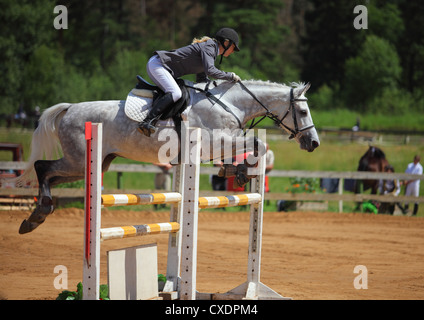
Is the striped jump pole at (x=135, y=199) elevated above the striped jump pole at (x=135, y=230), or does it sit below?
above

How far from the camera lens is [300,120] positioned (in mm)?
6559

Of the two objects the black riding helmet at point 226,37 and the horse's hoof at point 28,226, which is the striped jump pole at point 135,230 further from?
the black riding helmet at point 226,37

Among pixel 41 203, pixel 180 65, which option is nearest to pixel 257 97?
pixel 180 65

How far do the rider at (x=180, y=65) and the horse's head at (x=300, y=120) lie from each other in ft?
2.20

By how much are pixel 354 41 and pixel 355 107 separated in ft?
22.7

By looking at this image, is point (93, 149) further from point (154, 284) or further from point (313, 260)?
point (313, 260)

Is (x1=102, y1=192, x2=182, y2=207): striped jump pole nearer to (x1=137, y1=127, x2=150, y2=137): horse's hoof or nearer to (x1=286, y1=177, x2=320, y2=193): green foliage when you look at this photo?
(x1=137, y1=127, x2=150, y2=137): horse's hoof

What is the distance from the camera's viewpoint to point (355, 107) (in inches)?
1793

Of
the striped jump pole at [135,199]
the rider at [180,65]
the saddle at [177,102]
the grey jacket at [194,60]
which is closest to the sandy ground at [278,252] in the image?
the striped jump pole at [135,199]

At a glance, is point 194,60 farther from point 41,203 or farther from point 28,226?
point 28,226

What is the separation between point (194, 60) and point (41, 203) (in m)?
2.13

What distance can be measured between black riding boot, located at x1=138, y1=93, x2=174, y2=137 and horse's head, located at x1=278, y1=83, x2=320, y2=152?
130 centimetres

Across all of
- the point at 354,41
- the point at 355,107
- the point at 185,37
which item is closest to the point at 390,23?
the point at 354,41

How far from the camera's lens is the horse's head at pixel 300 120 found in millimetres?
6551
